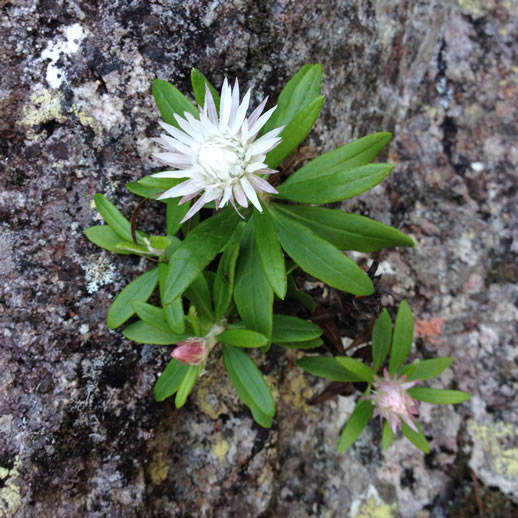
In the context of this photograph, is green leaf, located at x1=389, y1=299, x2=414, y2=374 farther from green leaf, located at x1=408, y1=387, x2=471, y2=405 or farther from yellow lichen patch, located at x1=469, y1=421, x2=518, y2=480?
yellow lichen patch, located at x1=469, y1=421, x2=518, y2=480

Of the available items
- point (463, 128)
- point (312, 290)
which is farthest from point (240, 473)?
point (463, 128)

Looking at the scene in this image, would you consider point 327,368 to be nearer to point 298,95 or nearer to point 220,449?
point 220,449

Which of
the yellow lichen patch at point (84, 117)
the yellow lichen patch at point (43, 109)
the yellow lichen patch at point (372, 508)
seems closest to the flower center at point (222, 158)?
the yellow lichen patch at point (84, 117)

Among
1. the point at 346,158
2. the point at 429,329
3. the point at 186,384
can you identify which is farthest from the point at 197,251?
the point at 429,329

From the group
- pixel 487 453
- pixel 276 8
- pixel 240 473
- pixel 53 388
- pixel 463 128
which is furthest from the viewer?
pixel 463 128

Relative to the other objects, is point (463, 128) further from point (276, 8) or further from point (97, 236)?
point (97, 236)
